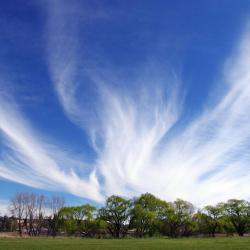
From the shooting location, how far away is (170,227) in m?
121

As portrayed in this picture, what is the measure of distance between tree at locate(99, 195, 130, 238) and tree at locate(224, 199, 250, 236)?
42.4 meters

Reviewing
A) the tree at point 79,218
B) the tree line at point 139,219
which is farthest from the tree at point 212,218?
the tree at point 79,218

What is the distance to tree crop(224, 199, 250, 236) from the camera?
422 feet

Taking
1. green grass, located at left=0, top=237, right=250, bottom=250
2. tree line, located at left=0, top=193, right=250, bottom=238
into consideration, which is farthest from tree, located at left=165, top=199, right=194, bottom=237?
green grass, located at left=0, top=237, right=250, bottom=250

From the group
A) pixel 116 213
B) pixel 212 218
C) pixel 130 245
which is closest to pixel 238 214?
pixel 212 218

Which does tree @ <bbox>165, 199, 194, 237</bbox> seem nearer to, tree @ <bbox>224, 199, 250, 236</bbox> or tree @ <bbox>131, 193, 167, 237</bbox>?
tree @ <bbox>131, 193, 167, 237</bbox>

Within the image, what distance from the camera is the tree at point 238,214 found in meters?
129

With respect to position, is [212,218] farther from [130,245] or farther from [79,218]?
[130,245]

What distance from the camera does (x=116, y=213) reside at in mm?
122375

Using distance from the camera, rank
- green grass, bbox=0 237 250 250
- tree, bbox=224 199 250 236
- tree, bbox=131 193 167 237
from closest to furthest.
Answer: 1. green grass, bbox=0 237 250 250
2. tree, bbox=131 193 167 237
3. tree, bbox=224 199 250 236

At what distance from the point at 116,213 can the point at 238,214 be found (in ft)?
166

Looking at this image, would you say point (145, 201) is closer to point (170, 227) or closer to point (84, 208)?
point (170, 227)

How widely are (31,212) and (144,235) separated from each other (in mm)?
44742

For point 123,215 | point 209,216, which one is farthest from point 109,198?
point 209,216
